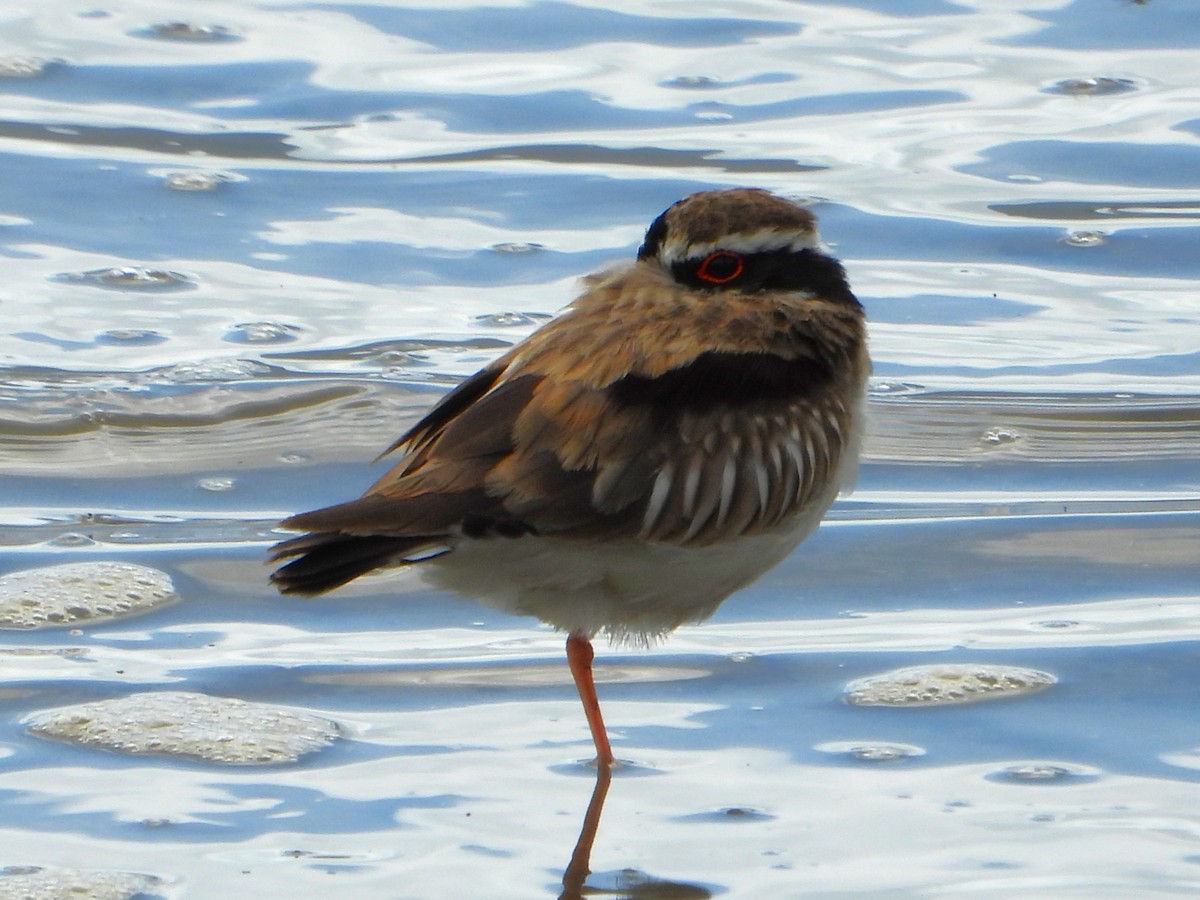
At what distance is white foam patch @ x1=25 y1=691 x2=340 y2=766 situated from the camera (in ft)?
15.0

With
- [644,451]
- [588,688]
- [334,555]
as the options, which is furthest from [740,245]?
[334,555]

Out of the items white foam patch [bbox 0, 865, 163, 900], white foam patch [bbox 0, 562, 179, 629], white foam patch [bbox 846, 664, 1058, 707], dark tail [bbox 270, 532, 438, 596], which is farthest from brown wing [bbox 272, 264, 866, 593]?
white foam patch [bbox 0, 562, 179, 629]

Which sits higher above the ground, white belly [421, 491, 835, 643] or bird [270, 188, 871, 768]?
bird [270, 188, 871, 768]

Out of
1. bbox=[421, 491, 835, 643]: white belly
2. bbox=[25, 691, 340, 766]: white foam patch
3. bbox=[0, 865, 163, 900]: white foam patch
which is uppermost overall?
bbox=[421, 491, 835, 643]: white belly

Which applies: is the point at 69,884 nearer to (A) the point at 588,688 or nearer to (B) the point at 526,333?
(A) the point at 588,688

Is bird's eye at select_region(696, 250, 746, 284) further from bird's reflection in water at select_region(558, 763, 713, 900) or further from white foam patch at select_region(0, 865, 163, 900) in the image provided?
white foam patch at select_region(0, 865, 163, 900)

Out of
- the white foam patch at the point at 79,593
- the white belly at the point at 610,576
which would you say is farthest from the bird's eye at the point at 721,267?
the white foam patch at the point at 79,593

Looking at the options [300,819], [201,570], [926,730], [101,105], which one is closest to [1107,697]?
[926,730]

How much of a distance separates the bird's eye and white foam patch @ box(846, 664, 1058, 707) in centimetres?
108

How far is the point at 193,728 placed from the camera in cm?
466

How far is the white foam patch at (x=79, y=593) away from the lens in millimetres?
5266

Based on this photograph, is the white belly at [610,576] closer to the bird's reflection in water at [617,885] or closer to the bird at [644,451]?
the bird at [644,451]

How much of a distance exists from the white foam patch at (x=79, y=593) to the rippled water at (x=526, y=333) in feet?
0.25

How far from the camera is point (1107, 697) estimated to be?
16.0 ft
